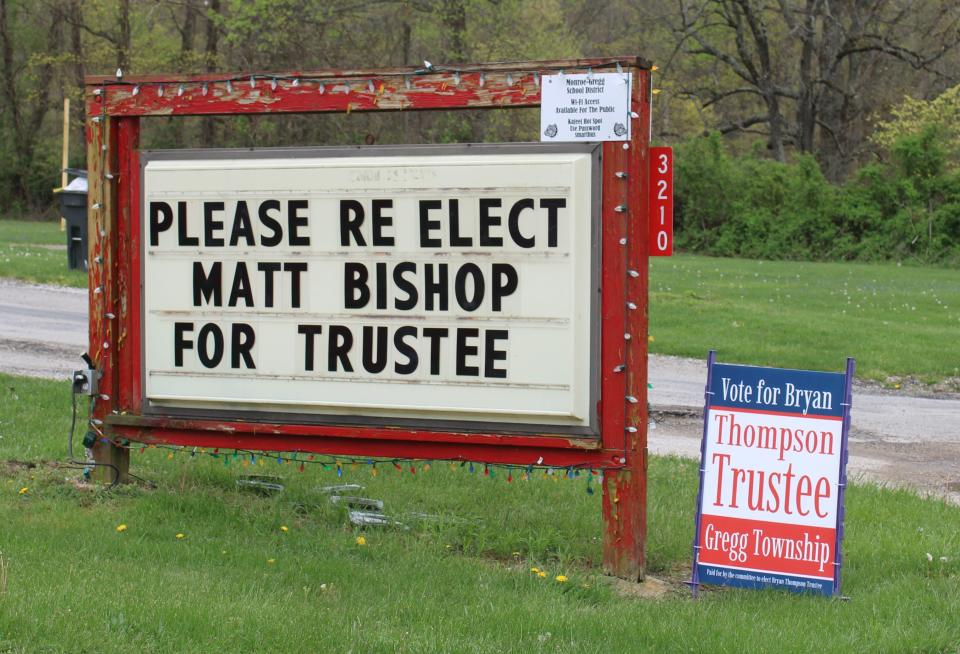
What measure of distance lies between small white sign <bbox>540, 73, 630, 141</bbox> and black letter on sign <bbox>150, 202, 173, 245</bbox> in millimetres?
2102

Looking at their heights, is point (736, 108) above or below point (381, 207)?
above

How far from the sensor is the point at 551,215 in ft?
18.4

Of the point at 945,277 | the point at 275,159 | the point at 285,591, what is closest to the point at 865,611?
the point at 285,591

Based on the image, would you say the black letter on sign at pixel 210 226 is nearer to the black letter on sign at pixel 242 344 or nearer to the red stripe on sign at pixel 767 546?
the black letter on sign at pixel 242 344

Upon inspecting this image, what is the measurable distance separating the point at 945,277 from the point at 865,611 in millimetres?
22642

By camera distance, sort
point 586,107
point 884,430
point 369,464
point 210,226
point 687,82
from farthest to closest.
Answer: point 687,82 → point 884,430 → point 369,464 → point 210,226 → point 586,107

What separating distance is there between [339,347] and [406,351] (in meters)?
0.37

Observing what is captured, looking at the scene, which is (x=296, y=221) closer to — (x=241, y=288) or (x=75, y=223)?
(x=241, y=288)

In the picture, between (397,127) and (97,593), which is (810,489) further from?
(397,127)

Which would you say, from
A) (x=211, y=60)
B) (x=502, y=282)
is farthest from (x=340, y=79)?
(x=211, y=60)

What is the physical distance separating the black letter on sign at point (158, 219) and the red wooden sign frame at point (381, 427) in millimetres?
98

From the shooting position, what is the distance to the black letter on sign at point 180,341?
619 cm

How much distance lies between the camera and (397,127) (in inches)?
1522

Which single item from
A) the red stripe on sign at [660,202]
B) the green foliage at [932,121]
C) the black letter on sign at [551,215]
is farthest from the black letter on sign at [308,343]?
the green foliage at [932,121]
